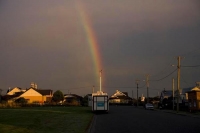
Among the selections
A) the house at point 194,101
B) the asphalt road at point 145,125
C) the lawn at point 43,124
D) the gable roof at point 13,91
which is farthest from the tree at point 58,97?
the asphalt road at point 145,125

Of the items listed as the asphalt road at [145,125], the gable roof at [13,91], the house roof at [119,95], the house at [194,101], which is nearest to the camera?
the asphalt road at [145,125]

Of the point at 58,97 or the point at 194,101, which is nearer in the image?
the point at 194,101

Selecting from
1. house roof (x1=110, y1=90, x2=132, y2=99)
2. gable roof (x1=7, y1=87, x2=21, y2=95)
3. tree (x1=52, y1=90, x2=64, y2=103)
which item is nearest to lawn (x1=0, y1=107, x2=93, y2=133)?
tree (x1=52, y1=90, x2=64, y2=103)

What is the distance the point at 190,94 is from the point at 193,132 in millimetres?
51210

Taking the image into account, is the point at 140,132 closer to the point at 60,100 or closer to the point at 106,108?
the point at 106,108

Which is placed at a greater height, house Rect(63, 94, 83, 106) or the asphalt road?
house Rect(63, 94, 83, 106)

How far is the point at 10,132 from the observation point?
19797mm

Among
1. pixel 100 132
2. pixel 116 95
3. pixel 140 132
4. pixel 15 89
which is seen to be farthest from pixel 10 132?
pixel 116 95

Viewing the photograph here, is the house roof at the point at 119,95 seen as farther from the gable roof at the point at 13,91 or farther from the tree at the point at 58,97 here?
the tree at the point at 58,97

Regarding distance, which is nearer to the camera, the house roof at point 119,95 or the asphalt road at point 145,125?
the asphalt road at point 145,125

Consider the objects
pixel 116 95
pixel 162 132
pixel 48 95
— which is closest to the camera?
pixel 162 132

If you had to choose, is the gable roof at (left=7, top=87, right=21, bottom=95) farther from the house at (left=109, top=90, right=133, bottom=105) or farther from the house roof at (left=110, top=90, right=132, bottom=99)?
the house roof at (left=110, top=90, right=132, bottom=99)

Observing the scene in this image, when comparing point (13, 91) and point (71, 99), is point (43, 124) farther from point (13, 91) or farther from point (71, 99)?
point (13, 91)

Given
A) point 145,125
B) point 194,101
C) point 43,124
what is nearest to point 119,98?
point 194,101
